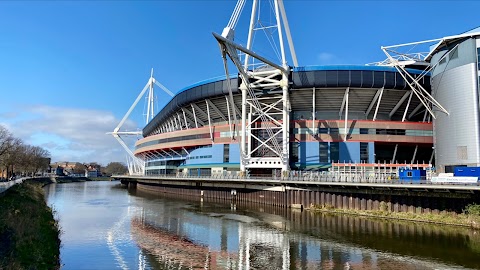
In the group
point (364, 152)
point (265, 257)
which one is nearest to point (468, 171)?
point (364, 152)

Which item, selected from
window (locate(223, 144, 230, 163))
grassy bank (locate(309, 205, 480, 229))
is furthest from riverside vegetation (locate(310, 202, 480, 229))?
window (locate(223, 144, 230, 163))

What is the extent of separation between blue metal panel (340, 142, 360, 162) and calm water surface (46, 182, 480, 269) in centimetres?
2195

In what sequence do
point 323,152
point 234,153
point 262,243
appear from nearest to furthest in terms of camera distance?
point 262,243, point 323,152, point 234,153

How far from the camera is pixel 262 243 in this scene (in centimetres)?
2678

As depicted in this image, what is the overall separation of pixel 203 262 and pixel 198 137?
181 ft

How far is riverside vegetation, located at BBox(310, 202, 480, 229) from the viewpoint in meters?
31.7

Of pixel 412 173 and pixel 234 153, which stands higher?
pixel 234 153

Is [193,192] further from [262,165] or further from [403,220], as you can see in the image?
[403,220]

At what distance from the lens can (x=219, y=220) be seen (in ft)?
126

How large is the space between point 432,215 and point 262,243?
18.7m

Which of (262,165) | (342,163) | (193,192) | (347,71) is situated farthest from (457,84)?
(193,192)

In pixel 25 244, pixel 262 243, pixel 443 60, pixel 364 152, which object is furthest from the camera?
pixel 364 152

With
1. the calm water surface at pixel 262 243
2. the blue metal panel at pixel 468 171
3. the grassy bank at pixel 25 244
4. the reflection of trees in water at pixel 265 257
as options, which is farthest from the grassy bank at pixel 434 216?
the grassy bank at pixel 25 244

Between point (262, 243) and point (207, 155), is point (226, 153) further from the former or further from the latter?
point (262, 243)
